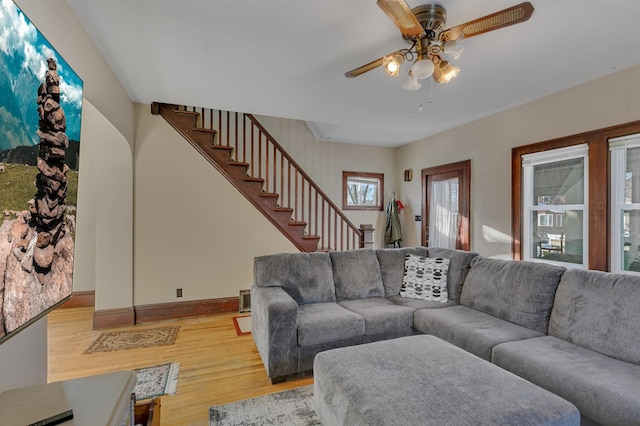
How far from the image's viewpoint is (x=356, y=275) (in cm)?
300

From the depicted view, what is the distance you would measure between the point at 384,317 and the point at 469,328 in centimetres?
64

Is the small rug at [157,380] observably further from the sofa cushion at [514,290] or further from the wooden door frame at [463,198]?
the wooden door frame at [463,198]

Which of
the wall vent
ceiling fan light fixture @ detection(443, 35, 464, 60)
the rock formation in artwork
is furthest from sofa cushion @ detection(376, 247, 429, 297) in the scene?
the rock formation in artwork

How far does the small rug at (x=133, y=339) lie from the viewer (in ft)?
9.29

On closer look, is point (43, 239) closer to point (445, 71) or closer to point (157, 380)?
point (157, 380)

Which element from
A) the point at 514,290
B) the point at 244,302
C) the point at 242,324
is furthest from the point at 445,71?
the point at 244,302

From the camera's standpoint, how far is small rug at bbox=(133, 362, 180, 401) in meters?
2.09

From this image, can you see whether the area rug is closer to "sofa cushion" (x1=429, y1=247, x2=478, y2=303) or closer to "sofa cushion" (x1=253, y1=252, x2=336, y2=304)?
"sofa cushion" (x1=253, y1=252, x2=336, y2=304)

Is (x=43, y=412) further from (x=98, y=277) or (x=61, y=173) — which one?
(x=98, y=277)

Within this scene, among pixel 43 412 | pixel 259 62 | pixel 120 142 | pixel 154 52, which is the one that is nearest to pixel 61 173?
pixel 43 412

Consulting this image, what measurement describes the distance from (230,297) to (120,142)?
87.2 inches

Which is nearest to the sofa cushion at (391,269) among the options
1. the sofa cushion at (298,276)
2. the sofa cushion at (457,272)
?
the sofa cushion at (457,272)

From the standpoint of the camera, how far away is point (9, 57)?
3.10 feet

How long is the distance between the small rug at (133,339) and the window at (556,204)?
4052 millimetres
